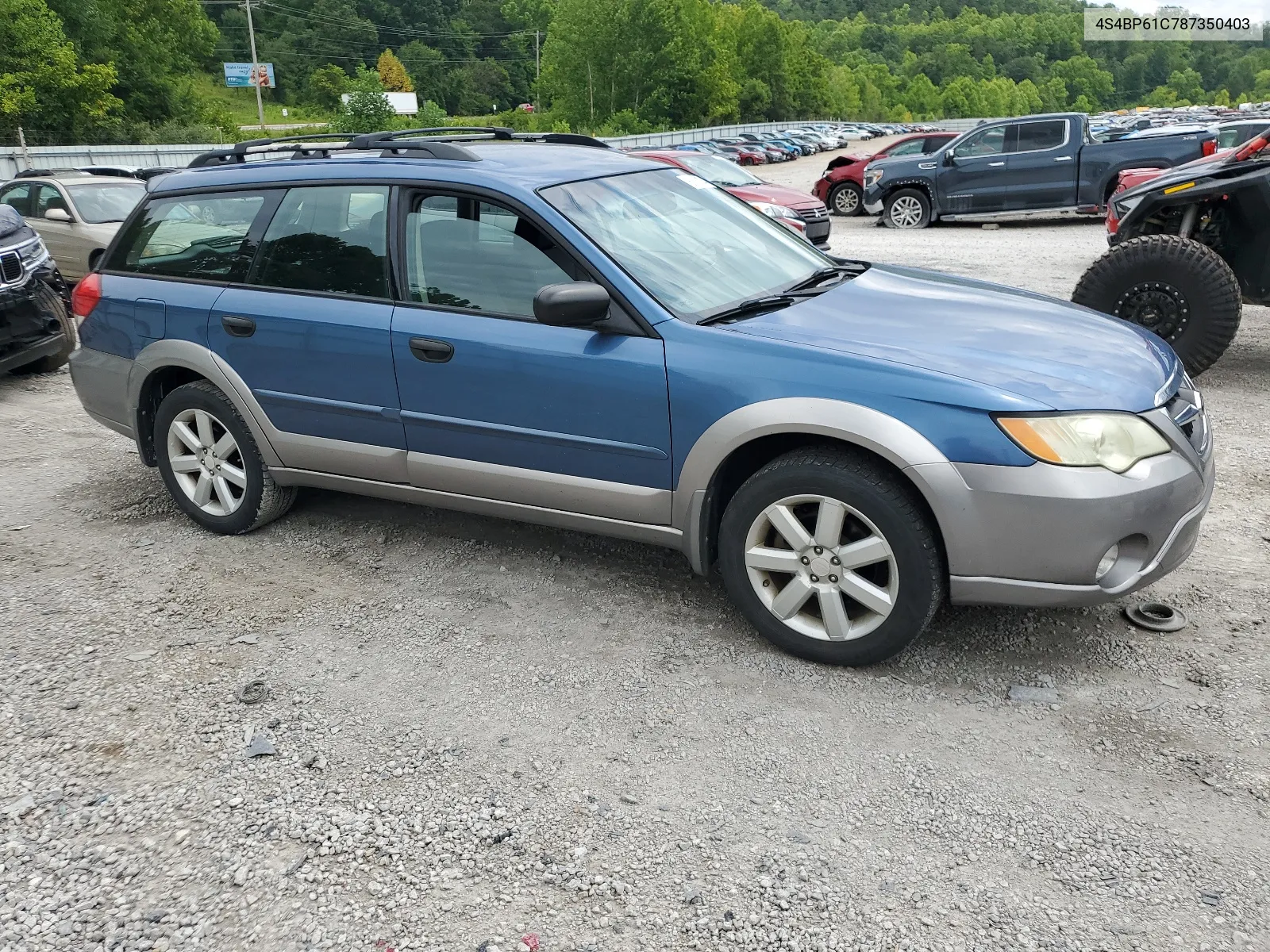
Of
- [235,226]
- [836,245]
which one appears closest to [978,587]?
[235,226]

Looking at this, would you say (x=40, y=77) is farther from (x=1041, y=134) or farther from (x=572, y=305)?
(x=572, y=305)

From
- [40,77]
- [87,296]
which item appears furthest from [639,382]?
[40,77]

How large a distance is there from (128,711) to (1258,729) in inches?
136

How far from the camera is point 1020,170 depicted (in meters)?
16.7

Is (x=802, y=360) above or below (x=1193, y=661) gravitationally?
above

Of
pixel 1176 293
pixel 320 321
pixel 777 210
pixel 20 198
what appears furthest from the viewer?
pixel 777 210

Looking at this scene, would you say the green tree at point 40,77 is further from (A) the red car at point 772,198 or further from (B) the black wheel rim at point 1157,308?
(B) the black wheel rim at point 1157,308

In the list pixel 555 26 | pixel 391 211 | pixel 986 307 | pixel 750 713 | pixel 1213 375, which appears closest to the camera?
pixel 750 713

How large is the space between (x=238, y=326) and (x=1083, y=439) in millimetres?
3311

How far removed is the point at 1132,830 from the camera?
8.79 feet

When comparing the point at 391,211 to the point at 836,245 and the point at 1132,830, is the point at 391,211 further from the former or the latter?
the point at 836,245

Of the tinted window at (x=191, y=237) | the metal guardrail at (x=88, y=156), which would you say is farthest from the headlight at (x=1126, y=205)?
the metal guardrail at (x=88, y=156)

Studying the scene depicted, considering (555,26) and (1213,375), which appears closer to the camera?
(1213,375)

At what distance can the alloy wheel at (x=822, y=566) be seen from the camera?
130 inches
